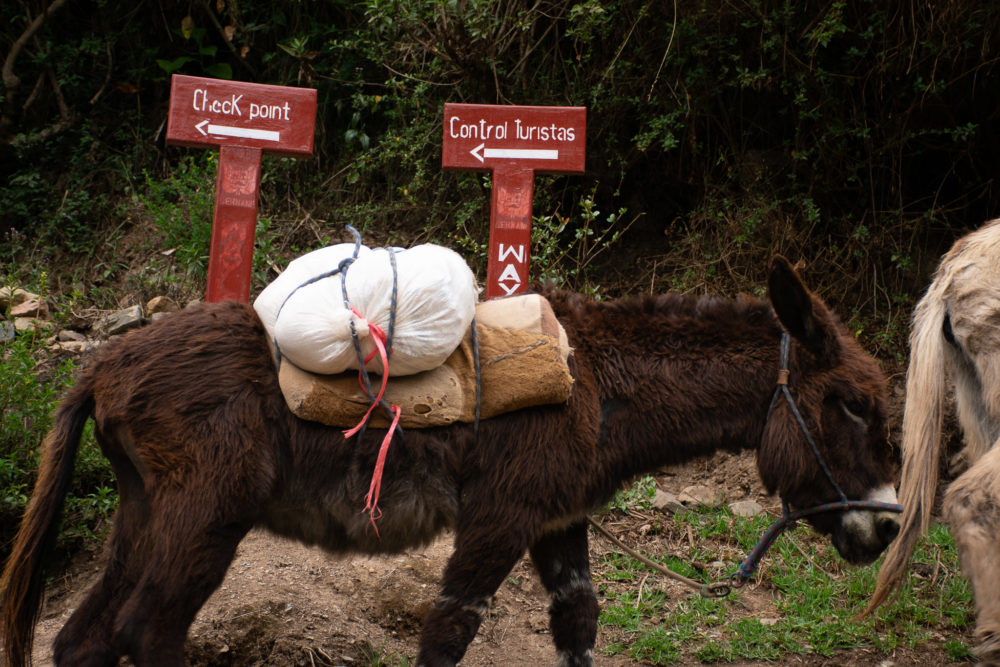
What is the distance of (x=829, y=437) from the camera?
2.96 meters

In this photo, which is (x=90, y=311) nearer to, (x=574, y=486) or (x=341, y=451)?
(x=341, y=451)

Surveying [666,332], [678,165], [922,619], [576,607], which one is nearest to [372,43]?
[678,165]

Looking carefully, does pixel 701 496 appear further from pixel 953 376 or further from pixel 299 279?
pixel 299 279

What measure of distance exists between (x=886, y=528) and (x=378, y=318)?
198 cm

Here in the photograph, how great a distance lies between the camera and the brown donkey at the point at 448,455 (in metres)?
2.61

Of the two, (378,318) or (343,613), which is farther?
(343,613)

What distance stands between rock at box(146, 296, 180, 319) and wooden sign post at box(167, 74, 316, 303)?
188 cm

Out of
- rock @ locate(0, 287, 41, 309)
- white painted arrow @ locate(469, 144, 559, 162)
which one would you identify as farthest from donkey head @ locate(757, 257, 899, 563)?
rock @ locate(0, 287, 41, 309)

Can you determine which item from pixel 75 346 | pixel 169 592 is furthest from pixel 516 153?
pixel 75 346

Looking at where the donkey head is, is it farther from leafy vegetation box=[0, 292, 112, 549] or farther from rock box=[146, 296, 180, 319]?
rock box=[146, 296, 180, 319]

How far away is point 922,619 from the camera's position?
4113mm

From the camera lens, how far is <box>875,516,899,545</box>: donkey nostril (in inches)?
116

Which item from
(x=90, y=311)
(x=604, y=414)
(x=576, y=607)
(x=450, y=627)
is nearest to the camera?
(x=450, y=627)

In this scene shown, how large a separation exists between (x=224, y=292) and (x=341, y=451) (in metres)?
1.79
